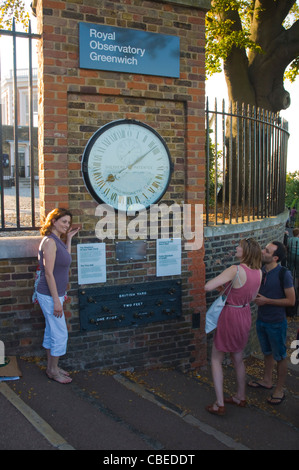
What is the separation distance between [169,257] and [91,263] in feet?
3.12

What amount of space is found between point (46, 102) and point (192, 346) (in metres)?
3.23

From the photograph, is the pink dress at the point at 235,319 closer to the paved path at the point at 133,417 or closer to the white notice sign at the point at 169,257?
the paved path at the point at 133,417

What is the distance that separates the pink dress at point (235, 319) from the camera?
4.08 metres

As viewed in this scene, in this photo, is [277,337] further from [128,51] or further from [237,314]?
[128,51]

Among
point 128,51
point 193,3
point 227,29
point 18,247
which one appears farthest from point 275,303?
point 227,29

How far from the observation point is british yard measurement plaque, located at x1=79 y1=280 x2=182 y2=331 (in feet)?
15.0

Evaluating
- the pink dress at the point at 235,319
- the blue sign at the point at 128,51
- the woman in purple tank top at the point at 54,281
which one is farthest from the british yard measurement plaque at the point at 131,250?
the blue sign at the point at 128,51

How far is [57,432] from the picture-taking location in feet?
10.7

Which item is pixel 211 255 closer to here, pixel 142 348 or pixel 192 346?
pixel 192 346

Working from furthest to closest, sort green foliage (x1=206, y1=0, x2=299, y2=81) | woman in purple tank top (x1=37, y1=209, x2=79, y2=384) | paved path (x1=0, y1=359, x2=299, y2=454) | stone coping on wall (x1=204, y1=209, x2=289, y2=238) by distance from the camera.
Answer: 1. green foliage (x1=206, y1=0, x2=299, y2=81)
2. stone coping on wall (x1=204, y1=209, x2=289, y2=238)
3. woman in purple tank top (x1=37, y1=209, x2=79, y2=384)
4. paved path (x1=0, y1=359, x2=299, y2=454)

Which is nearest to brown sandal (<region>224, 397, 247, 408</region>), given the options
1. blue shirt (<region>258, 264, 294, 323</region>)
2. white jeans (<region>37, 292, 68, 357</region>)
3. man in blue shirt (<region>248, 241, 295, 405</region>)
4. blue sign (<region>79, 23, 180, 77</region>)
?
man in blue shirt (<region>248, 241, 295, 405</region>)

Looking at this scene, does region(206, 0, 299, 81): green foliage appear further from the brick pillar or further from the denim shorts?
the denim shorts

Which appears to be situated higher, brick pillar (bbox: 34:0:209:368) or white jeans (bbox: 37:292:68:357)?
brick pillar (bbox: 34:0:209:368)

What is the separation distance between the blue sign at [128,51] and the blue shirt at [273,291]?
244 cm
